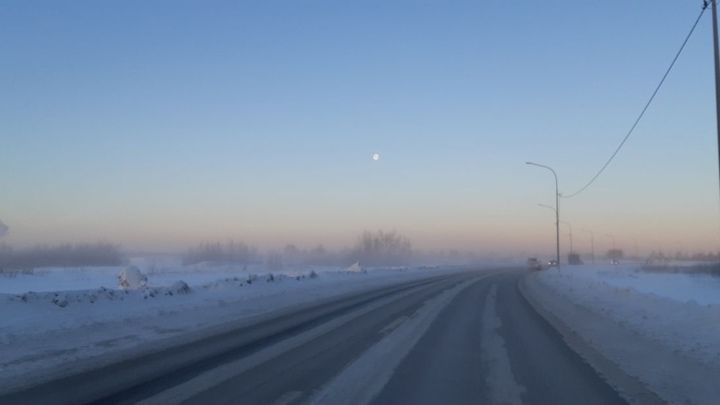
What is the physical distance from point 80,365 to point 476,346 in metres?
8.30

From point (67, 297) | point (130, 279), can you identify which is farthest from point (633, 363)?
point (130, 279)

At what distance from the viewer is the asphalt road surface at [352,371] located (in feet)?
33.4

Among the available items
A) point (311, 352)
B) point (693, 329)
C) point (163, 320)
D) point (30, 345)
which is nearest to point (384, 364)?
point (311, 352)

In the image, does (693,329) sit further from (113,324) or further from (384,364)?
(113,324)

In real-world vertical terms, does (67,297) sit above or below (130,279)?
below

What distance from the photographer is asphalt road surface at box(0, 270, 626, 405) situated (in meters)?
10.2

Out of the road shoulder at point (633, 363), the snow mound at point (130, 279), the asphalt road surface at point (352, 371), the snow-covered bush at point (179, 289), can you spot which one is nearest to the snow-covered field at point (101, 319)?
the snow-covered bush at point (179, 289)

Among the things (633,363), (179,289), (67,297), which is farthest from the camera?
(179,289)

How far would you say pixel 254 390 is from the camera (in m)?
10.6

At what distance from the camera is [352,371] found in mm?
12367

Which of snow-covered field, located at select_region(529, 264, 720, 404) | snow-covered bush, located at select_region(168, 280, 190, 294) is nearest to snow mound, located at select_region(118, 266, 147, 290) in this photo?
snow-covered bush, located at select_region(168, 280, 190, 294)

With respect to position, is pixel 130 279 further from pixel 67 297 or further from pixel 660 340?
pixel 660 340

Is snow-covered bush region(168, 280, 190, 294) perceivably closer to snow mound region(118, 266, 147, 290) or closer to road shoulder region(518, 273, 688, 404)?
snow mound region(118, 266, 147, 290)

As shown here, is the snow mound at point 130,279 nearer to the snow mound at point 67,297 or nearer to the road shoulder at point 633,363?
the snow mound at point 67,297
